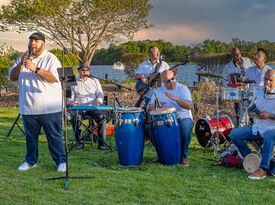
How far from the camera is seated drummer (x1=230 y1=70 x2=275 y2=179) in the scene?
569 cm

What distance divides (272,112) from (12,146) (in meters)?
4.27

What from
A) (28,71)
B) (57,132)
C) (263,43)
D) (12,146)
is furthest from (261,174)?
(263,43)

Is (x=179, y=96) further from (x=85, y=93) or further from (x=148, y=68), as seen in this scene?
(x=85, y=93)

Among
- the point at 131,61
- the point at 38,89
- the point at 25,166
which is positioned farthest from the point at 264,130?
the point at 131,61

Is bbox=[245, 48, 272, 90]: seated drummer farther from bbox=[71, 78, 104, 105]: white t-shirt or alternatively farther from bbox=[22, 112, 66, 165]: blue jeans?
bbox=[22, 112, 66, 165]: blue jeans

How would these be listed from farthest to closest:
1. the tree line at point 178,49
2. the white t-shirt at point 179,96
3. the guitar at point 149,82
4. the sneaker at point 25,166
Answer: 1. the tree line at point 178,49
2. the guitar at point 149,82
3. the white t-shirt at point 179,96
4. the sneaker at point 25,166

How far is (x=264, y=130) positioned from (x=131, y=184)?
1818mm

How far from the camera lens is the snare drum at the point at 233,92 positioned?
22.4 feet

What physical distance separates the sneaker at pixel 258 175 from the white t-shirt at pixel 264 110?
0.52 meters

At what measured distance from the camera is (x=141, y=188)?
5.14 metres

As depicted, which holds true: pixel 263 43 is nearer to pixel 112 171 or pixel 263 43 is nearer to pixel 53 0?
pixel 112 171

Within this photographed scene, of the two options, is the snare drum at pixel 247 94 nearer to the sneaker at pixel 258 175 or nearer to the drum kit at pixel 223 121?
the drum kit at pixel 223 121

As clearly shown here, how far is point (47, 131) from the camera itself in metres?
5.91

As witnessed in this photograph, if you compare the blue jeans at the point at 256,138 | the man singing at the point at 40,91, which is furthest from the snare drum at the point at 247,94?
the man singing at the point at 40,91
